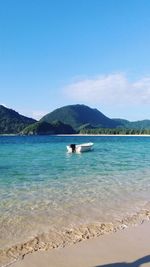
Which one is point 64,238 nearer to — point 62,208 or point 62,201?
point 62,208

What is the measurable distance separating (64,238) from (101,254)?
5.36 ft

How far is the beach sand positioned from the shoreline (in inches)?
7.9

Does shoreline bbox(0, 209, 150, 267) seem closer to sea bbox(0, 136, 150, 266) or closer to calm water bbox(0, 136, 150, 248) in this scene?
sea bbox(0, 136, 150, 266)

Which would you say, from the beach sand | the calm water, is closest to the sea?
the calm water

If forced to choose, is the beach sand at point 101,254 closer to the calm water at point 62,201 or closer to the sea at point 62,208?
the sea at point 62,208

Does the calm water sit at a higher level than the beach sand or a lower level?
lower

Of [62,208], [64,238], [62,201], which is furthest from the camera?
[62,201]

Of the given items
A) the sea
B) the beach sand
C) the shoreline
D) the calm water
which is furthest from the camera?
the calm water

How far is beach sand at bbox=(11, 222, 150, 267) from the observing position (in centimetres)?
766

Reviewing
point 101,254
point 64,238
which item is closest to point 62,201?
point 64,238

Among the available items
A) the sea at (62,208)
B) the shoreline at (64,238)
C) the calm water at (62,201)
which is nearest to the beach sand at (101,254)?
the shoreline at (64,238)

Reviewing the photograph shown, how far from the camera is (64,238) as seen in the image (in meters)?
9.59

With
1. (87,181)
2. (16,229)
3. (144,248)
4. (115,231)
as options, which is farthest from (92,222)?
(87,181)

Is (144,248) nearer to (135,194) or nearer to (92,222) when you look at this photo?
(92,222)
